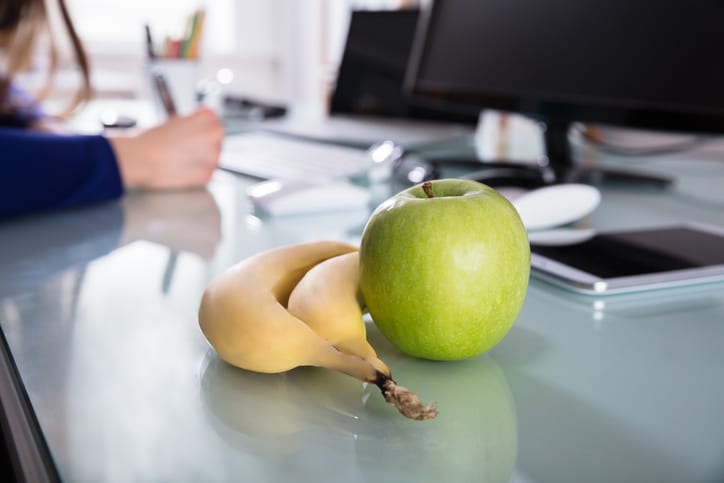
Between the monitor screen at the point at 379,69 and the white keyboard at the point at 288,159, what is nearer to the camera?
the white keyboard at the point at 288,159

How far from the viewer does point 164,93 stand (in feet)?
4.20

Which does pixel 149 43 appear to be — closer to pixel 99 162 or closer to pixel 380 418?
pixel 99 162

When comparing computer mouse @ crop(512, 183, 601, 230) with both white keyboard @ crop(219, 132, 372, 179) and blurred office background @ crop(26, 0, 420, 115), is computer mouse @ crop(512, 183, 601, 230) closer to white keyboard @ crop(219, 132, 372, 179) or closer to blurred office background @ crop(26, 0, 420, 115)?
white keyboard @ crop(219, 132, 372, 179)

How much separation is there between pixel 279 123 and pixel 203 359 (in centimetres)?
118

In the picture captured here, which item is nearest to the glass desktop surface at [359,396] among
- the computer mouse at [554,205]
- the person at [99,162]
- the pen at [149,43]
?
the computer mouse at [554,205]

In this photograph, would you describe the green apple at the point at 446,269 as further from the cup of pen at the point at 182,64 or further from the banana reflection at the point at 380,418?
the cup of pen at the point at 182,64

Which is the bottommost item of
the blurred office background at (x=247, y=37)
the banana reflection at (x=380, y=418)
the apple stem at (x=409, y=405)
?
the blurred office background at (x=247, y=37)

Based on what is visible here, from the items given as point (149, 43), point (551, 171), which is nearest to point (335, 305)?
point (551, 171)

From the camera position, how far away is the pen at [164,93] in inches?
49.0

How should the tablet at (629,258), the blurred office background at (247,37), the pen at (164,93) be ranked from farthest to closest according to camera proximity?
the blurred office background at (247,37) → the pen at (164,93) → the tablet at (629,258)

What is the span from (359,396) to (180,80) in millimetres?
1351

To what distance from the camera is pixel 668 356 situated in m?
0.40

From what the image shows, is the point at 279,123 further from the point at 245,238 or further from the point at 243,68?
the point at 243,68

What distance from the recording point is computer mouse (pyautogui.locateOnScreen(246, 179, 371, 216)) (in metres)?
0.76
